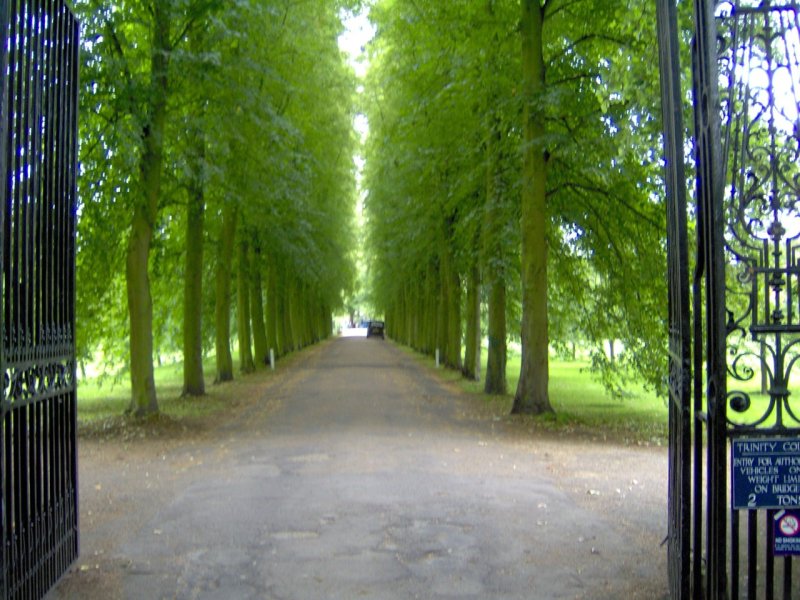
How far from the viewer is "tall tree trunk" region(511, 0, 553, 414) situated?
1858 cm

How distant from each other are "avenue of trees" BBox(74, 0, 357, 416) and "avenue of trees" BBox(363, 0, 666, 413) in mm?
3170

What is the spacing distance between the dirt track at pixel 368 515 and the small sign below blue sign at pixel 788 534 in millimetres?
1849

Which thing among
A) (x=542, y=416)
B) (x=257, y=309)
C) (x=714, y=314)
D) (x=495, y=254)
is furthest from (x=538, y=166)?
(x=257, y=309)

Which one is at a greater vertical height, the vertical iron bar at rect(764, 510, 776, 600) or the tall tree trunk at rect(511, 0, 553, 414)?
the tall tree trunk at rect(511, 0, 553, 414)

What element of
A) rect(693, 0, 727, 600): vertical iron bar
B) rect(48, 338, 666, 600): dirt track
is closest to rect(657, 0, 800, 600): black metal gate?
rect(693, 0, 727, 600): vertical iron bar

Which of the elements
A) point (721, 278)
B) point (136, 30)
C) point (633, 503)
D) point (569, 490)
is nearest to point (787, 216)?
point (721, 278)

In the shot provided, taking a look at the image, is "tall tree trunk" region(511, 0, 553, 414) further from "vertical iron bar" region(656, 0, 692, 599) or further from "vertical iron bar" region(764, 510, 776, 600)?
"vertical iron bar" region(764, 510, 776, 600)

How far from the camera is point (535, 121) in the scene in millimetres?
18812

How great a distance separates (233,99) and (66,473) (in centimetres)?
1234

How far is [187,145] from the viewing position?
19031 mm

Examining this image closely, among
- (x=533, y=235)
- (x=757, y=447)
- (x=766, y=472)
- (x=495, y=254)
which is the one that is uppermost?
(x=533, y=235)

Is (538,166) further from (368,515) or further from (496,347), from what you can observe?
(368,515)

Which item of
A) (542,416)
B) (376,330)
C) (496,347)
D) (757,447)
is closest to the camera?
(757,447)

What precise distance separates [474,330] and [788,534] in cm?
2567
